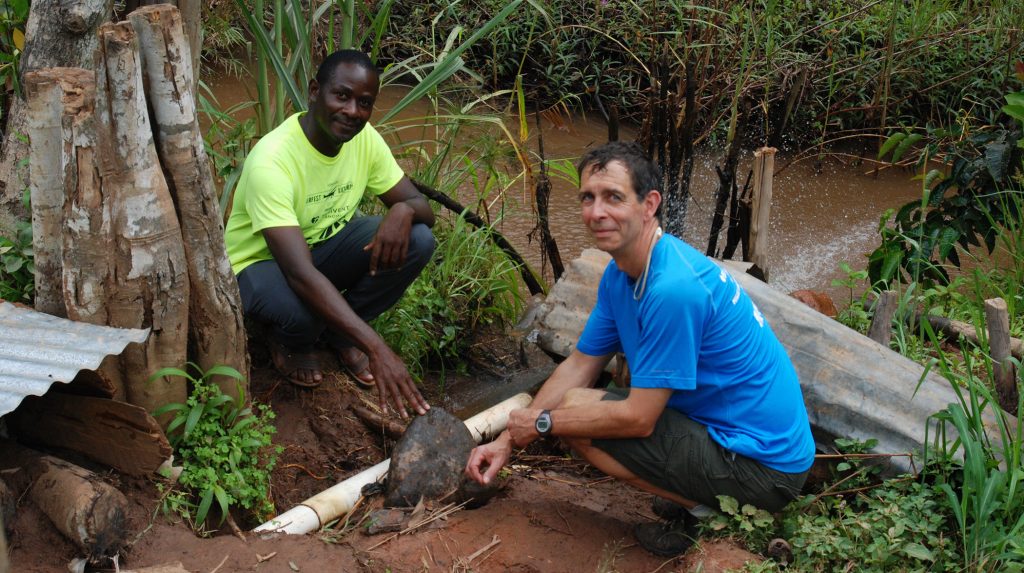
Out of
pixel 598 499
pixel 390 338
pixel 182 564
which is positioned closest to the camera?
pixel 182 564

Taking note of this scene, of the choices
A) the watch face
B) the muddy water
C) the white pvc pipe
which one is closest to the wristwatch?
the watch face

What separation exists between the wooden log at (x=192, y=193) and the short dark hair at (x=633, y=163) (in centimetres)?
121

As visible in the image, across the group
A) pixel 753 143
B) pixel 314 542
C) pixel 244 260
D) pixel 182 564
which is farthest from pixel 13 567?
pixel 753 143

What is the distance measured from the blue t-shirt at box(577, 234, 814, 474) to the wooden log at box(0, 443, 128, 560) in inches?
61.1

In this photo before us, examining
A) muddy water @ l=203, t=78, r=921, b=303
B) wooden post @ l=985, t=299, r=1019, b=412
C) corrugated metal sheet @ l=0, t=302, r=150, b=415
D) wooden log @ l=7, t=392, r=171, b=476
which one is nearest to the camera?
corrugated metal sheet @ l=0, t=302, r=150, b=415

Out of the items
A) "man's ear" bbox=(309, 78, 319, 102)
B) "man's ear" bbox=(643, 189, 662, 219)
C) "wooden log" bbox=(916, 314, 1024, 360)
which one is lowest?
"wooden log" bbox=(916, 314, 1024, 360)

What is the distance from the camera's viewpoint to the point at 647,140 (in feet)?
17.9

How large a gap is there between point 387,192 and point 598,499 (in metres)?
1.57

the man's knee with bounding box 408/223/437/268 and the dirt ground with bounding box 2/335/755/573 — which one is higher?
the man's knee with bounding box 408/223/437/268

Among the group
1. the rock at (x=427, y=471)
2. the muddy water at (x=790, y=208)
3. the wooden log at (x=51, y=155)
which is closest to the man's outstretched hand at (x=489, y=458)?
the rock at (x=427, y=471)

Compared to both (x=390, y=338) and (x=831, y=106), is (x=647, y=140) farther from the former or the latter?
(x=831, y=106)

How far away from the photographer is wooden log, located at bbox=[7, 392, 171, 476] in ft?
9.48

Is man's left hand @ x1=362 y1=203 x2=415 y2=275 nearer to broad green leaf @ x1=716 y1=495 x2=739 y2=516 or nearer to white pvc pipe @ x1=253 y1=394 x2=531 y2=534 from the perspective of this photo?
white pvc pipe @ x1=253 y1=394 x2=531 y2=534

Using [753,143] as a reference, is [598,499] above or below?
below
